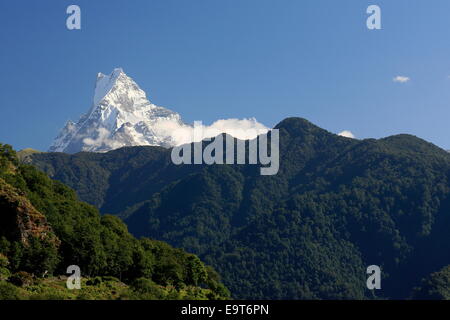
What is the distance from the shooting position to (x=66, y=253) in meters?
111

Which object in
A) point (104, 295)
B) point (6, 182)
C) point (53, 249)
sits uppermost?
point (6, 182)

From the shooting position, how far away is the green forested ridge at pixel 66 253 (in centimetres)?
9512

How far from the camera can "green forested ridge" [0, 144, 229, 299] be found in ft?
312

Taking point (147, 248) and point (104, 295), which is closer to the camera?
point (104, 295)

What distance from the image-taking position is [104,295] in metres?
94.7

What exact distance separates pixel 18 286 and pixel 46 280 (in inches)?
415
